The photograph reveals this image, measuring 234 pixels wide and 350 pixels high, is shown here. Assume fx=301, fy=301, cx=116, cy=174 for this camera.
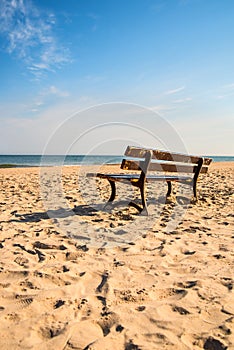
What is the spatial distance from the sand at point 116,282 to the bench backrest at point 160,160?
1.00 m

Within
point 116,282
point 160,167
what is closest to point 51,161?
point 160,167

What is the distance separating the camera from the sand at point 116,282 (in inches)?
83.4

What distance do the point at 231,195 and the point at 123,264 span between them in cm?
530

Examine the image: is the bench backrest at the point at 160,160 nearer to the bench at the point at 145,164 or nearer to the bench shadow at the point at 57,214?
the bench at the point at 145,164

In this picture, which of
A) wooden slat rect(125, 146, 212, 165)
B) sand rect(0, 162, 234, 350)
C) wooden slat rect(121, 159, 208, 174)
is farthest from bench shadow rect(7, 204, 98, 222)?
wooden slat rect(125, 146, 212, 165)

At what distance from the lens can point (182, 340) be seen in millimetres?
2055

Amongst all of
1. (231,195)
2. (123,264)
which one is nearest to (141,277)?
(123,264)

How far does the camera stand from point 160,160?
5.93 m

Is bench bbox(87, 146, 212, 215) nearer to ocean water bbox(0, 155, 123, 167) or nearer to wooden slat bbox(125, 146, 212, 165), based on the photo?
wooden slat bbox(125, 146, 212, 165)

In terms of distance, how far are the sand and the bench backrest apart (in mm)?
1000

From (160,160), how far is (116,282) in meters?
3.40

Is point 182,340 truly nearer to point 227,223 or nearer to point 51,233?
point 51,233

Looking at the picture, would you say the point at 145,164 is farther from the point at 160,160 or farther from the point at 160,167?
the point at 160,167

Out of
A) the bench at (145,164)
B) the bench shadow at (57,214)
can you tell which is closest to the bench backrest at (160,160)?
the bench at (145,164)
